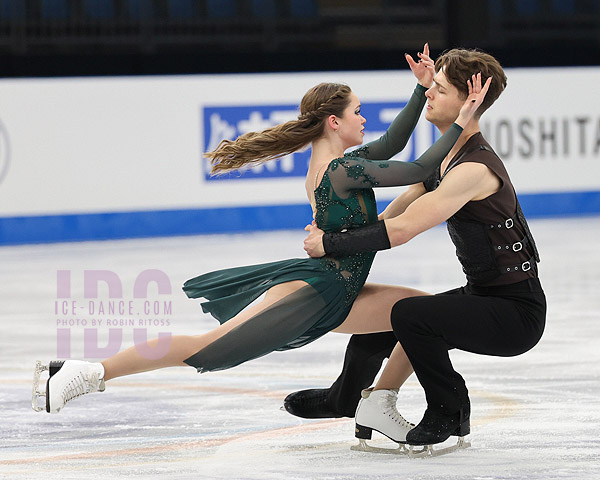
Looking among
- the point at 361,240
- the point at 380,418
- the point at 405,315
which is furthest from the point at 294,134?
the point at 380,418

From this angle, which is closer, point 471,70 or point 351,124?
point 471,70

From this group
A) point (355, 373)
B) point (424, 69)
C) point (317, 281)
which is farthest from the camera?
point (424, 69)

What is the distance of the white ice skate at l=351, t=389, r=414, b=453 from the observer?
3.38m

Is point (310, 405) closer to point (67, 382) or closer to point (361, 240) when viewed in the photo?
point (361, 240)

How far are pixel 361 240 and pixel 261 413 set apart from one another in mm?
941

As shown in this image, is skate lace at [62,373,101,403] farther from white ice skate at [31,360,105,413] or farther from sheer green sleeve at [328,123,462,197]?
sheer green sleeve at [328,123,462,197]

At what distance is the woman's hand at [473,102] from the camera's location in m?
3.28

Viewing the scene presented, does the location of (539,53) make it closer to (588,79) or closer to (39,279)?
(588,79)

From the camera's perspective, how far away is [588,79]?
1148cm

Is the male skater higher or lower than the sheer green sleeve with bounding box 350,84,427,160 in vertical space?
lower

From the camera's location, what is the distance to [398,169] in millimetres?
3281

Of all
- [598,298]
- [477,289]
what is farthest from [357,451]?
[598,298]
